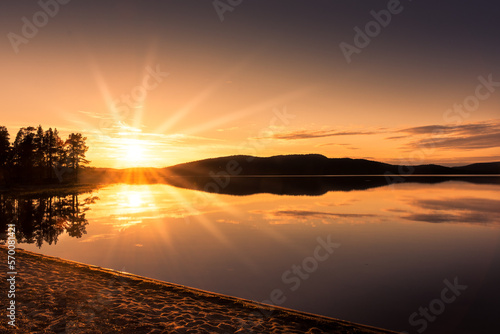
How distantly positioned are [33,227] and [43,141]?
3233 inches

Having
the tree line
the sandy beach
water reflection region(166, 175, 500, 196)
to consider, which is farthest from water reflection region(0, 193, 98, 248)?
the tree line

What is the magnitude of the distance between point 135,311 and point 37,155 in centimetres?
10128

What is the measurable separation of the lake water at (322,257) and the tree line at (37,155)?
59.9 meters

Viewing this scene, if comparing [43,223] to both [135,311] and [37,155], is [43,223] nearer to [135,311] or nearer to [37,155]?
[135,311]

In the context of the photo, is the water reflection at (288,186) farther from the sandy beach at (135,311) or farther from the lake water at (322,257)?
the sandy beach at (135,311)

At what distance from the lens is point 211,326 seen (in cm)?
862

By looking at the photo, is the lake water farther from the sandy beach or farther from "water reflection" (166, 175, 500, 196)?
"water reflection" (166, 175, 500, 196)

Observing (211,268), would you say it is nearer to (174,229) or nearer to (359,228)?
(174,229)

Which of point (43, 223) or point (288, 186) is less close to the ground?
point (288, 186)

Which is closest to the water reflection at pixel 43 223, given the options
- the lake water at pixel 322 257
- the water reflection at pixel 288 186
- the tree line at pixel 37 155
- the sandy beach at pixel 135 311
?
the lake water at pixel 322 257

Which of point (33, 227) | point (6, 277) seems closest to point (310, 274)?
point (6, 277)

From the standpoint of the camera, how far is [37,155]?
298 feet

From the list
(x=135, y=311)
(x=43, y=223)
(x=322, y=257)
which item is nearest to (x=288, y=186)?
(x=43, y=223)

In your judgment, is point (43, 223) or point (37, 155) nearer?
point (43, 223)
